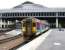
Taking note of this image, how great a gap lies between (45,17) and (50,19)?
4671 mm

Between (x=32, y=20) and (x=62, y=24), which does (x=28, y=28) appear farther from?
(x=62, y=24)

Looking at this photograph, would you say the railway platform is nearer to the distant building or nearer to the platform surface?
the platform surface

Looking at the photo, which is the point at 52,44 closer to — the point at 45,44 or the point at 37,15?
the point at 45,44

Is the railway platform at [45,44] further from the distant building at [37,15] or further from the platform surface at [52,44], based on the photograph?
the distant building at [37,15]

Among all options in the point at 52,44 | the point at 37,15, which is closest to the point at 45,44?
the point at 52,44

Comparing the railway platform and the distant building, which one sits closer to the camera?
the railway platform

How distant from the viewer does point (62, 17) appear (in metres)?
138

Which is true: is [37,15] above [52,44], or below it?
below

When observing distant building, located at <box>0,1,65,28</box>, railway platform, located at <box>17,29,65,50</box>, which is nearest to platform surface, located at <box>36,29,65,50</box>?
railway platform, located at <box>17,29,65,50</box>

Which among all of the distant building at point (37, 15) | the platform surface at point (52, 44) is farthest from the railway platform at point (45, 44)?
the distant building at point (37, 15)

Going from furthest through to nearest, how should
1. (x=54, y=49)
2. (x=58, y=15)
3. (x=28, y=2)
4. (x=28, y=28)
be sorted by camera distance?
1. (x=28, y=2)
2. (x=58, y=15)
3. (x=28, y=28)
4. (x=54, y=49)

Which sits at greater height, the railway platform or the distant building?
the railway platform

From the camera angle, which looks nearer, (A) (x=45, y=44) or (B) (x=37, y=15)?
(A) (x=45, y=44)

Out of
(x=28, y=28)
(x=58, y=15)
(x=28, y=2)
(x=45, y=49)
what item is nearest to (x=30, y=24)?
(x=28, y=28)
